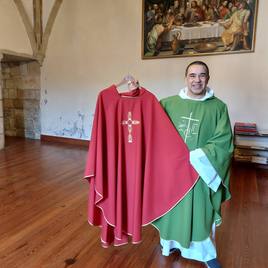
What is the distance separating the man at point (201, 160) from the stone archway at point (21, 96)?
16.5ft

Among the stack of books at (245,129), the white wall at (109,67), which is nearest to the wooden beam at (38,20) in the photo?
the white wall at (109,67)

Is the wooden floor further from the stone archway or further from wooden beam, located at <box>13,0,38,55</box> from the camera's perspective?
wooden beam, located at <box>13,0,38,55</box>

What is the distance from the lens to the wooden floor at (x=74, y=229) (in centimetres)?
175

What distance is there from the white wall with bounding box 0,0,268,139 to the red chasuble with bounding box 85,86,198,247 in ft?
10.2

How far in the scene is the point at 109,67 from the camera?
201 inches

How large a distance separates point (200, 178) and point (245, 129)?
110 inches

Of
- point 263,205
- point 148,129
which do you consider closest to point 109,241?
point 148,129

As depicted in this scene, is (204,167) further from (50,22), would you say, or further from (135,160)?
(50,22)

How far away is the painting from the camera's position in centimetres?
399

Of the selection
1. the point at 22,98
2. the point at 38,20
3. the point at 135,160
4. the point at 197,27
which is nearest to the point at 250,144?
the point at 197,27

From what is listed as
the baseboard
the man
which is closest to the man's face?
the man

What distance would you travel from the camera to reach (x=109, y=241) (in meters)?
1.76

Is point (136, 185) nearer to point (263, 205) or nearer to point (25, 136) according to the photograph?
point (263, 205)

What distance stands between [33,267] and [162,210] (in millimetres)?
951
